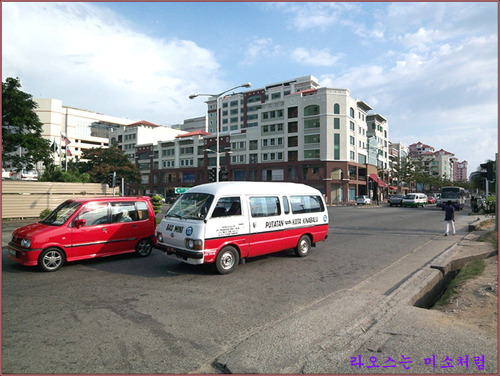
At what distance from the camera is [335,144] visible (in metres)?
57.9

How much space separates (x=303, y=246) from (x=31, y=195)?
18.4 meters

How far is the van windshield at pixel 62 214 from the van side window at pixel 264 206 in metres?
4.42

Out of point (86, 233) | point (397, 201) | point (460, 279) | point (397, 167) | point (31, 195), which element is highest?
point (397, 167)

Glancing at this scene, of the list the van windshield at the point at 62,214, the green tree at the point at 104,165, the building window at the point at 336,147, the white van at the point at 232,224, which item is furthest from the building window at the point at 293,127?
the van windshield at the point at 62,214

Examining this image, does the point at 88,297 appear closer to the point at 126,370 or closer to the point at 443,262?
the point at 126,370

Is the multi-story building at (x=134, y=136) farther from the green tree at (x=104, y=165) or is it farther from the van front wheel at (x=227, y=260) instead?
the van front wheel at (x=227, y=260)

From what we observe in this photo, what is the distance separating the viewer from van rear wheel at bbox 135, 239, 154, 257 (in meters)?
9.23

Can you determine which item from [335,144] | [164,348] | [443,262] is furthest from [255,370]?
[335,144]

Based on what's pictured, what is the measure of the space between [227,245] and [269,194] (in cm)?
193

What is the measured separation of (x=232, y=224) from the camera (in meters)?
7.50

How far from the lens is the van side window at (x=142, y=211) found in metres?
9.27

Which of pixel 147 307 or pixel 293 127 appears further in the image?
pixel 293 127

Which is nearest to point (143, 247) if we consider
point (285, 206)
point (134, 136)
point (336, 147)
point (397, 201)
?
point (285, 206)

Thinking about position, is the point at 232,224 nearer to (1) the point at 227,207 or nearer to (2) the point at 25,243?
(1) the point at 227,207
